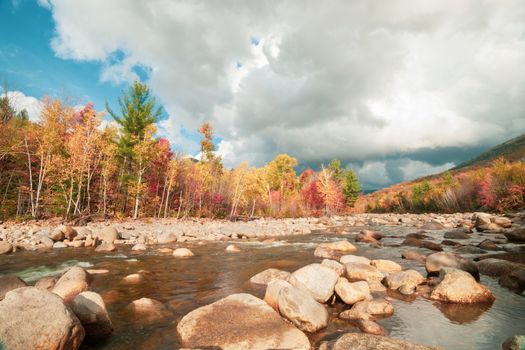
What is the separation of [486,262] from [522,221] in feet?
53.0

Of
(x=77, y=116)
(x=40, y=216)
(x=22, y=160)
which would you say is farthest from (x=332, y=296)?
(x=77, y=116)

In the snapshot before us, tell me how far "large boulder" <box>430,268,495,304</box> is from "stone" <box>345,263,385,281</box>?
1.36 meters

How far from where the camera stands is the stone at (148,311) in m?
5.06

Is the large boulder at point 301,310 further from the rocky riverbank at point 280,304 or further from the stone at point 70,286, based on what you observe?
the stone at point 70,286

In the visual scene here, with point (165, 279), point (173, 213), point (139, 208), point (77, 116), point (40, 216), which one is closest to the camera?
point (165, 279)

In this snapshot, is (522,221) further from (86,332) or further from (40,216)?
(40,216)

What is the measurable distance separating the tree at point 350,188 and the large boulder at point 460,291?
52352mm

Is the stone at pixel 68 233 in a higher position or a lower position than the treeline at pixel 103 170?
lower

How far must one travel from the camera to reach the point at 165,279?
798cm

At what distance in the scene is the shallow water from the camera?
4.45 meters

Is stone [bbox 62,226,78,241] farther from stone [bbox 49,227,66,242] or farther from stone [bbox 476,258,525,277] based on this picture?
stone [bbox 476,258,525,277]

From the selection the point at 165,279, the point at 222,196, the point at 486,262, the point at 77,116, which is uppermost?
the point at 77,116

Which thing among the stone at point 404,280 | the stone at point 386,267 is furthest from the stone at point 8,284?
the stone at point 386,267

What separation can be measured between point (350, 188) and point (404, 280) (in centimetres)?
5302
